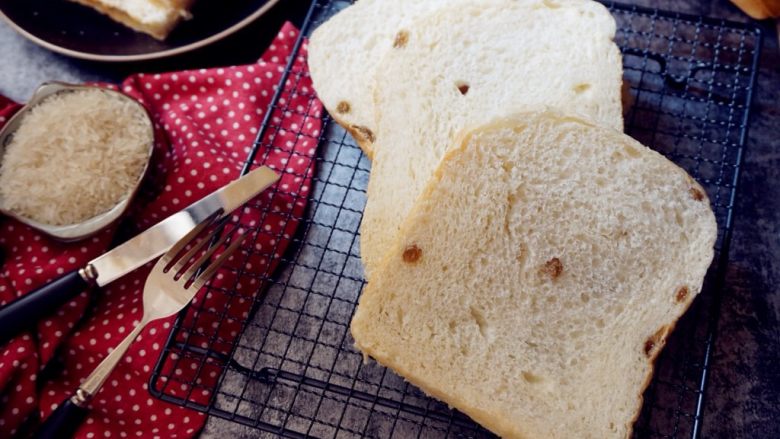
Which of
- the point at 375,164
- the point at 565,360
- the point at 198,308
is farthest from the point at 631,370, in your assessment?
the point at 198,308

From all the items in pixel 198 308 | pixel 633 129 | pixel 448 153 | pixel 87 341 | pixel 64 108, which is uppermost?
pixel 448 153

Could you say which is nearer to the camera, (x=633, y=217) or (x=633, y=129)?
(x=633, y=217)

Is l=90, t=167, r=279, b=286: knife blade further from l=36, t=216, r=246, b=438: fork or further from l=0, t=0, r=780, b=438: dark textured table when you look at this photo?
l=0, t=0, r=780, b=438: dark textured table

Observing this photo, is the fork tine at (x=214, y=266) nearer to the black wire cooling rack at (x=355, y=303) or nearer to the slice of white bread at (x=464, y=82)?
the black wire cooling rack at (x=355, y=303)

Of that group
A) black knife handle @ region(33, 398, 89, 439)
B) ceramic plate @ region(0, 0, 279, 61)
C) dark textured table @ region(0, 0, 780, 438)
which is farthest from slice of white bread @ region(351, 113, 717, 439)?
ceramic plate @ region(0, 0, 279, 61)

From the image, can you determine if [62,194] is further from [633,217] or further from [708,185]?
[708,185]

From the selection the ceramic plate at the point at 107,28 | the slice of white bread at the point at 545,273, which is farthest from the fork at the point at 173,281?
the ceramic plate at the point at 107,28

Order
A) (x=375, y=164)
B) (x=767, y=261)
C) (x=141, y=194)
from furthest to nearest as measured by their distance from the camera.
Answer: (x=141, y=194) → (x=767, y=261) → (x=375, y=164)
